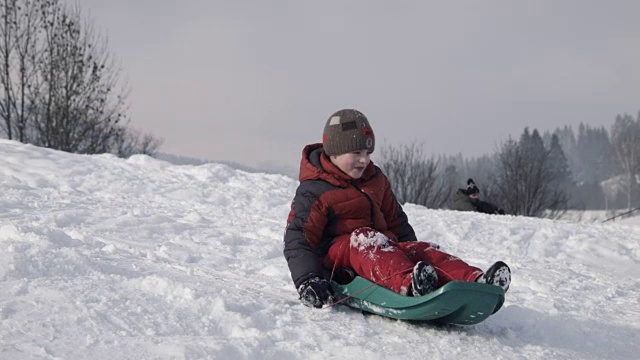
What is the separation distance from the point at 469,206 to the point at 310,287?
358 inches

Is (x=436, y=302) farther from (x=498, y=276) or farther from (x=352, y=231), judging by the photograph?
(x=352, y=231)

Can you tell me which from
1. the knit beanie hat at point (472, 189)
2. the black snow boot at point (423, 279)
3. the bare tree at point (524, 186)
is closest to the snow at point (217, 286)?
the black snow boot at point (423, 279)

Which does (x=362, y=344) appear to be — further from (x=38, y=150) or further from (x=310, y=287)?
(x=38, y=150)

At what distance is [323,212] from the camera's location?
119 inches

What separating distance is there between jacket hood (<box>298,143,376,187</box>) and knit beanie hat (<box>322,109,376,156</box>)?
74 millimetres

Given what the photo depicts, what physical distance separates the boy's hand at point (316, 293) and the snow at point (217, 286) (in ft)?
0.14

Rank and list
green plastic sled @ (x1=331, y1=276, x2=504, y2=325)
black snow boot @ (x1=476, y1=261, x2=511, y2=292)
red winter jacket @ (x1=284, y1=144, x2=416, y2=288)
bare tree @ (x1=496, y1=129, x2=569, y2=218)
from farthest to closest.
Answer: bare tree @ (x1=496, y1=129, x2=569, y2=218)
red winter jacket @ (x1=284, y1=144, x2=416, y2=288)
black snow boot @ (x1=476, y1=261, x2=511, y2=292)
green plastic sled @ (x1=331, y1=276, x2=504, y2=325)

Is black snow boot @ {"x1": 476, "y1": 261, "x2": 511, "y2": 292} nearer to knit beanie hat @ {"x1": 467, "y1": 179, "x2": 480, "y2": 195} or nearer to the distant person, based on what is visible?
the distant person

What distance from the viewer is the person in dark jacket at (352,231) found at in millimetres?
2648

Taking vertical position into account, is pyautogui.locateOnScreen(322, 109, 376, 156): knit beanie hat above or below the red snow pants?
above

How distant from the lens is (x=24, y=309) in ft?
7.02

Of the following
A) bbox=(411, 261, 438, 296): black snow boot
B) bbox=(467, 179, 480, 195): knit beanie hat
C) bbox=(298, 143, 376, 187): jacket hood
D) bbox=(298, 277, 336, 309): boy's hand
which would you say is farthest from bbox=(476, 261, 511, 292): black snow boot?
bbox=(467, 179, 480, 195): knit beanie hat

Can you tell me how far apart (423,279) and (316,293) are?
55 centimetres

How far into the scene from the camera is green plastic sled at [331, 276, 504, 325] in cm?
237
